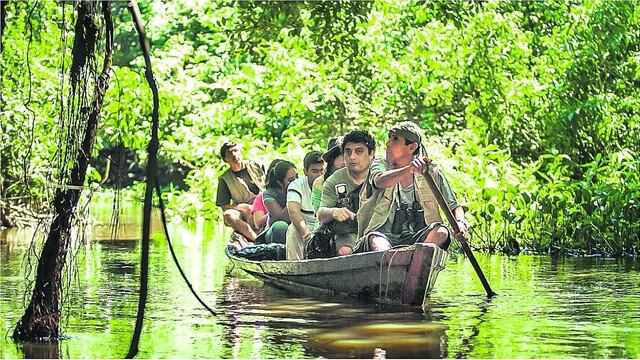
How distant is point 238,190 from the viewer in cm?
1478

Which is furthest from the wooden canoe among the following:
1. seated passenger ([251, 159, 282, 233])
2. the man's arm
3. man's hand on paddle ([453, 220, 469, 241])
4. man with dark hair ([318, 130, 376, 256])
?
seated passenger ([251, 159, 282, 233])

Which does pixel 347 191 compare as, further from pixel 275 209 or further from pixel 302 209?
pixel 275 209

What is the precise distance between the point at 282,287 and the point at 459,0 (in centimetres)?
393

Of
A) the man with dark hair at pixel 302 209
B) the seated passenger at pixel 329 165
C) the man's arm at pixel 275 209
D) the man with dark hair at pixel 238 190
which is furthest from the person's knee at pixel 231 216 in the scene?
the seated passenger at pixel 329 165

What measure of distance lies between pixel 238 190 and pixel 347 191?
4.04m

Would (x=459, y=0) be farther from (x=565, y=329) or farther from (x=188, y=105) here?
(x=188, y=105)

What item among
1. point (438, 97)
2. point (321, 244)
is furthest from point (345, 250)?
point (438, 97)

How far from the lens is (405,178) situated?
10367 millimetres

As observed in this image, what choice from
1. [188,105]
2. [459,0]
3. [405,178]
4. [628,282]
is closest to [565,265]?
[628,282]

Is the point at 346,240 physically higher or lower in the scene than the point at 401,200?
lower

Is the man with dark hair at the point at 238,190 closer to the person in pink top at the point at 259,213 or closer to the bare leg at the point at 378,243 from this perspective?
the person in pink top at the point at 259,213

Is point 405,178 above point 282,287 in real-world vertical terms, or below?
above

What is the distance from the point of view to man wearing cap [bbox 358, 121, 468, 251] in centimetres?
1027

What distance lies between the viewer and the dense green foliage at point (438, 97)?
52.3 ft
